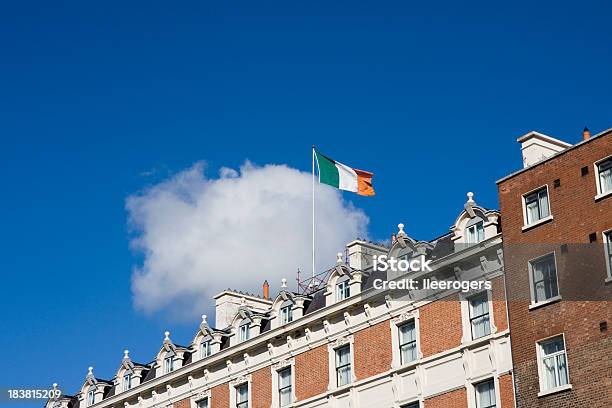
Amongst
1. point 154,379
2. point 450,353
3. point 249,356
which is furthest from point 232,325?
point 450,353

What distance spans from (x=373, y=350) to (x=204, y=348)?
1323 centimetres

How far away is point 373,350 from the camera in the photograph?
52.5 m

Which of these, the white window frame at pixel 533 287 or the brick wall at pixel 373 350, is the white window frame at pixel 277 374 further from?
the white window frame at pixel 533 287

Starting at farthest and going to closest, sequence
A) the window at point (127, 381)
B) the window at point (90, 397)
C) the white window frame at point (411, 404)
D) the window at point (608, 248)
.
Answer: the window at point (90, 397) → the window at point (127, 381) → the white window frame at point (411, 404) → the window at point (608, 248)

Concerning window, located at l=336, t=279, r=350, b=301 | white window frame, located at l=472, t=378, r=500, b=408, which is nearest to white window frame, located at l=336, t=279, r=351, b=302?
window, located at l=336, t=279, r=350, b=301

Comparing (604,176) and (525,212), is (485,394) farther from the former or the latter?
(604,176)

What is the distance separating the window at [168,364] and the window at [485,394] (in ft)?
72.3

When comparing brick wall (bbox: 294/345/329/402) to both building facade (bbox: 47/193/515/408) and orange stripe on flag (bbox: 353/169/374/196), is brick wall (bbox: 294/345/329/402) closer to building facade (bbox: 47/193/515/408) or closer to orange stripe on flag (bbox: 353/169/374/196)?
building facade (bbox: 47/193/515/408)

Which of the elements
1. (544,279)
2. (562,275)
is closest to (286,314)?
(544,279)

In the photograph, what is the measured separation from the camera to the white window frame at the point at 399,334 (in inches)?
1988

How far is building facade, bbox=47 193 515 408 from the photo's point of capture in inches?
1895

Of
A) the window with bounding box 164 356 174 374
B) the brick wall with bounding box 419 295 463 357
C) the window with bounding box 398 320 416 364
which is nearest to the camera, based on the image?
the brick wall with bounding box 419 295 463 357

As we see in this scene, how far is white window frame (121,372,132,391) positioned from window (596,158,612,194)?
32540 mm

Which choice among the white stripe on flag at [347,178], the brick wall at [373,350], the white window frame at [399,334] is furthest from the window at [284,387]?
the white stripe on flag at [347,178]
